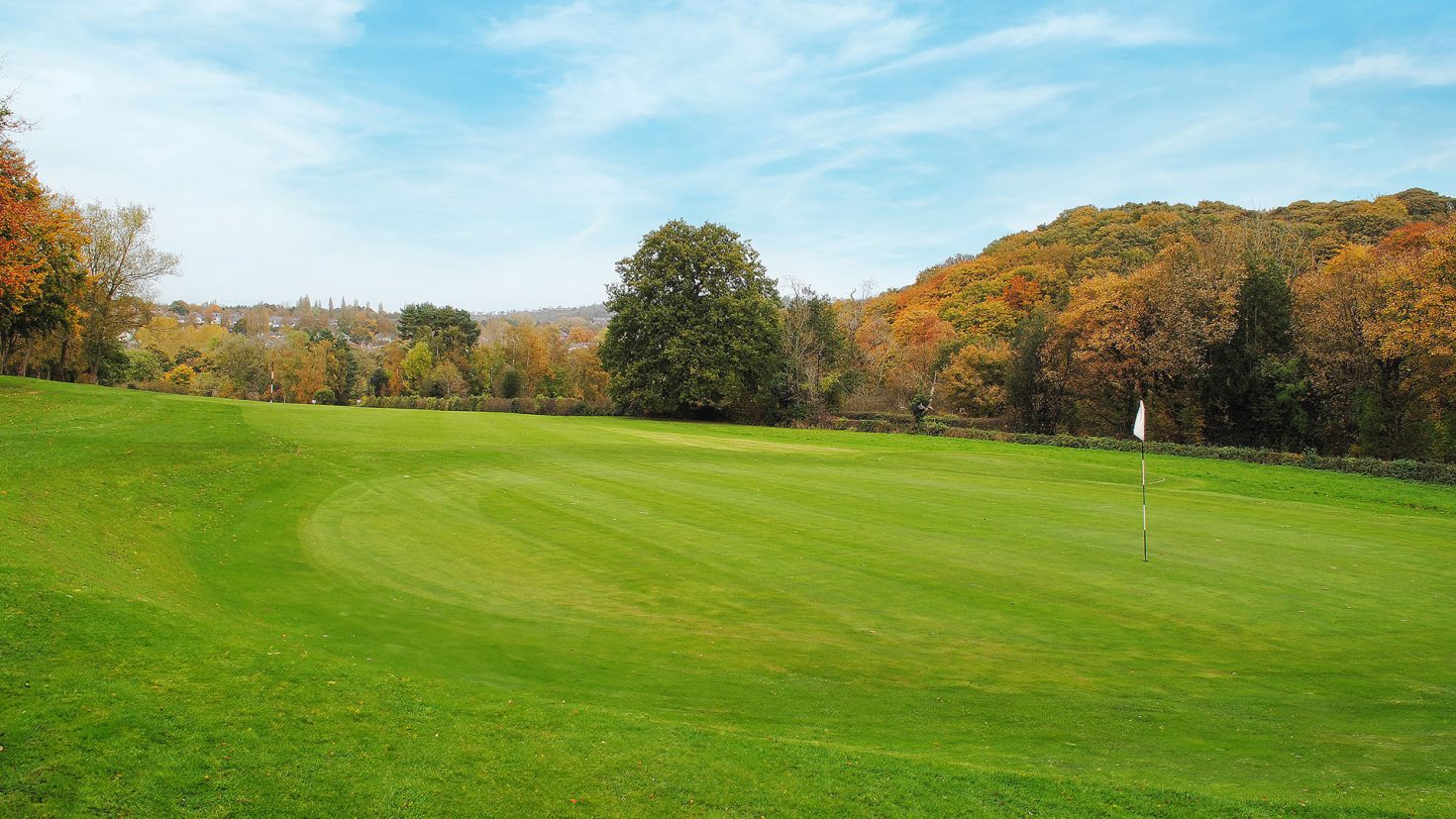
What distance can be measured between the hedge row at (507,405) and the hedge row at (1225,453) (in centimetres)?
2249

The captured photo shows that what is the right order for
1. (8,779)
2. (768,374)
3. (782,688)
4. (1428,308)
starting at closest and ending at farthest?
1. (8,779)
2. (782,688)
3. (1428,308)
4. (768,374)

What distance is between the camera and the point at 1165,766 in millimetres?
7750

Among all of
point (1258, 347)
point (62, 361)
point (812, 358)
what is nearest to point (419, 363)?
point (62, 361)

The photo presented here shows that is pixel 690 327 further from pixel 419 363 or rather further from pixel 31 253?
pixel 419 363

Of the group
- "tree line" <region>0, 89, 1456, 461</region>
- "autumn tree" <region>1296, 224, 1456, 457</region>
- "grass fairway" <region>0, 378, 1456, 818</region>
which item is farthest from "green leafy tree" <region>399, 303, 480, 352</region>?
"autumn tree" <region>1296, 224, 1456, 457</region>

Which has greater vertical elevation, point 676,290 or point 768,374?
point 676,290

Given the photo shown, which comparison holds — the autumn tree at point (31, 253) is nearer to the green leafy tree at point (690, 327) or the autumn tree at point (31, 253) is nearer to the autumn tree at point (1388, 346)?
the green leafy tree at point (690, 327)

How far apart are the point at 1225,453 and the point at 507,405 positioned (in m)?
52.9

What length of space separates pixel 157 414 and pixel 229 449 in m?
6.16

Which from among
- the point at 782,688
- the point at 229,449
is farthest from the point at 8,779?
the point at 229,449

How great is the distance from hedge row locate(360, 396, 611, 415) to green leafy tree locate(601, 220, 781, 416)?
508 centimetres

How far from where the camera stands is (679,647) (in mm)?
11023

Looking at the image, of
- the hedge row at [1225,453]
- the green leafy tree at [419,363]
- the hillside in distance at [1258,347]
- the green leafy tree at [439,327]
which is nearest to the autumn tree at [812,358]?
the hedge row at [1225,453]

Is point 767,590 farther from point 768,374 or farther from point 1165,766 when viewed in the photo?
point 768,374
